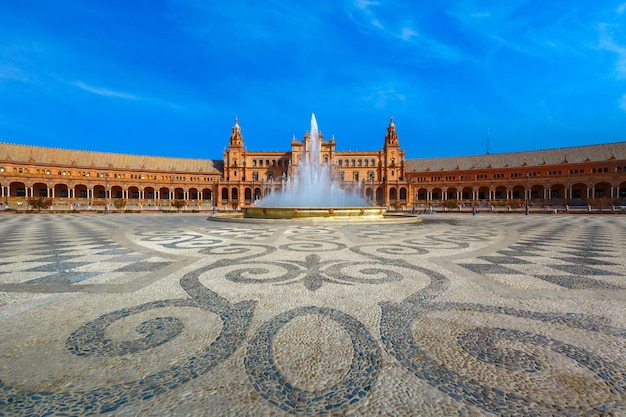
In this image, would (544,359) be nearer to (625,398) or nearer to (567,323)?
(625,398)

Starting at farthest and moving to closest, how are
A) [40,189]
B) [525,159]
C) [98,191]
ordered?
1. [525,159]
2. [98,191]
3. [40,189]

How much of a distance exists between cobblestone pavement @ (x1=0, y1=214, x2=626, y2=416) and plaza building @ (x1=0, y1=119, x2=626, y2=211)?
2015 inches

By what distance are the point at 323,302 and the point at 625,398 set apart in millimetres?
2733

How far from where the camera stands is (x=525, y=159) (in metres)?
66.4

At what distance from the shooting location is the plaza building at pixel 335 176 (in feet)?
184

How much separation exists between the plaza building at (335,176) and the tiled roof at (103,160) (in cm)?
18

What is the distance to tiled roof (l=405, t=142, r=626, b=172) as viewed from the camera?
192 feet

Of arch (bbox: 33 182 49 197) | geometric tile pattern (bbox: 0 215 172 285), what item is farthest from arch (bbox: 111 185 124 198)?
geometric tile pattern (bbox: 0 215 172 285)

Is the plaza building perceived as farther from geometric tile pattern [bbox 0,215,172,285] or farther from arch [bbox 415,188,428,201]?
geometric tile pattern [bbox 0,215,172,285]

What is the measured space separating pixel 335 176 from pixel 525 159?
45.3 m

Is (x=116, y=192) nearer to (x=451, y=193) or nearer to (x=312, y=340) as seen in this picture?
(x=312, y=340)

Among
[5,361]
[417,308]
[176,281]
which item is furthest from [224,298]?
[417,308]

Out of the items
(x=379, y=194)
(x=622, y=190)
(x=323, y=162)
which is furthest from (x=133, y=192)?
(x=622, y=190)

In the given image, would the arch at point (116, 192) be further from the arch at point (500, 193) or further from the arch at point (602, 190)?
the arch at point (602, 190)
